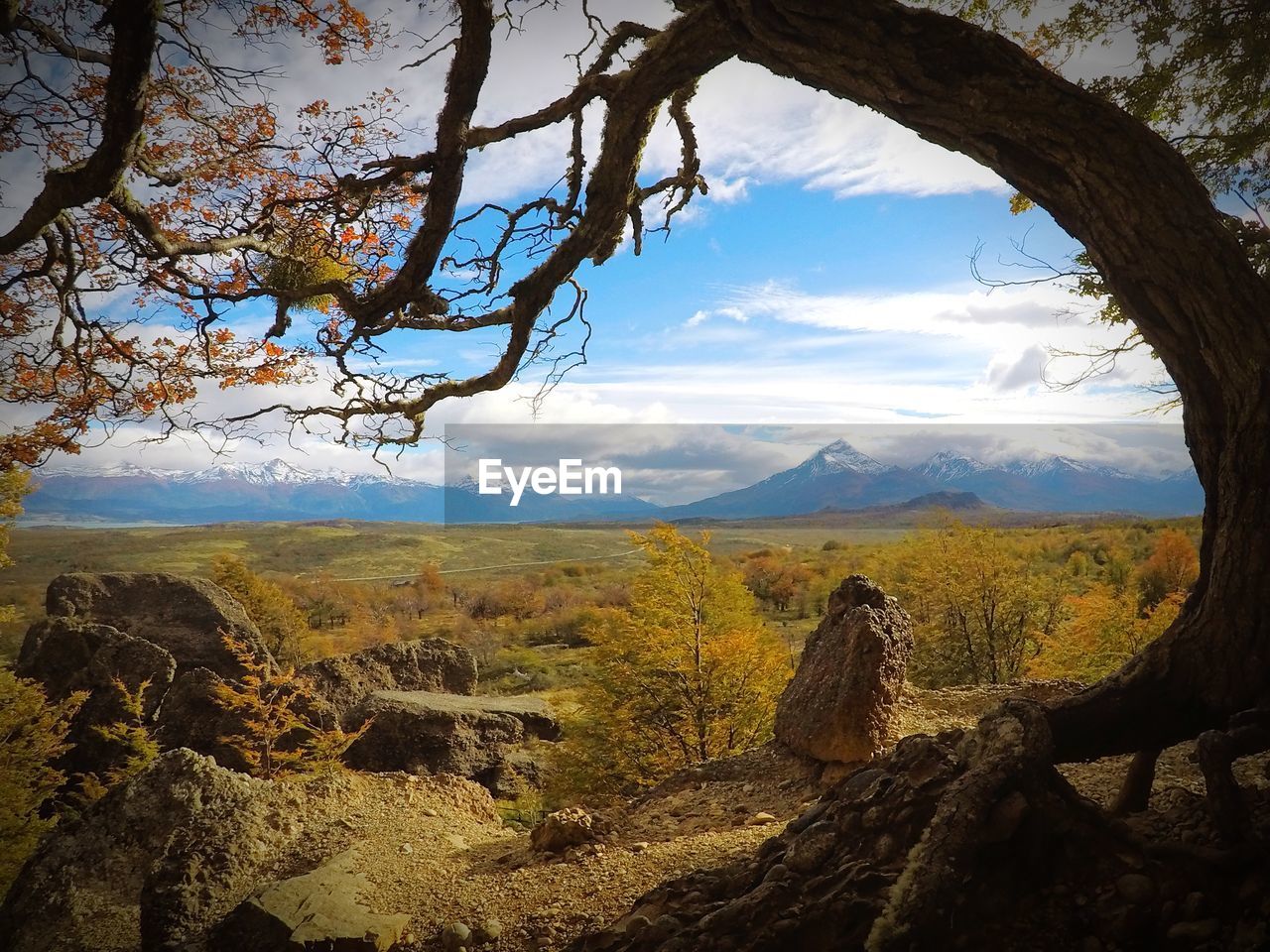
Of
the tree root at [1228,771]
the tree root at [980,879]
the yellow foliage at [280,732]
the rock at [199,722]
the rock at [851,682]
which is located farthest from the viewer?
the rock at [199,722]

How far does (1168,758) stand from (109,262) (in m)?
10.5

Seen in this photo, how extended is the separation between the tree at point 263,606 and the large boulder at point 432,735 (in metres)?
16.1

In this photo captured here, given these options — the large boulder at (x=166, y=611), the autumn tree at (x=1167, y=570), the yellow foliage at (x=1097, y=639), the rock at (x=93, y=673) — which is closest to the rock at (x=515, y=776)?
the large boulder at (x=166, y=611)

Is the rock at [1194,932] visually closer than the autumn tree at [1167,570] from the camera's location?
Yes

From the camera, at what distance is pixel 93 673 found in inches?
571

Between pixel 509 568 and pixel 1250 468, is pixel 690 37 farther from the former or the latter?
pixel 509 568

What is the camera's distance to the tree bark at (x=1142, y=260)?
3244 millimetres

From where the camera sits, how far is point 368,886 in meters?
5.52

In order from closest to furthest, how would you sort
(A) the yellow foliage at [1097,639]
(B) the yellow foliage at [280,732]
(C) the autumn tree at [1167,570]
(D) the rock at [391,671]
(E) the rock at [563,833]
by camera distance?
(E) the rock at [563,833] < (B) the yellow foliage at [280,732] < (D) the rock at [391,671] < (A) the yellow foliage at [1097,639] < (C) the autumn tree at [1167,570]

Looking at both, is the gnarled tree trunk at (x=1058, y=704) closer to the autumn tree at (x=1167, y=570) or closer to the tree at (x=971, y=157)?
the tree at (x=971, y=157)

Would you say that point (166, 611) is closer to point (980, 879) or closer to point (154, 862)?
point (154, 862)

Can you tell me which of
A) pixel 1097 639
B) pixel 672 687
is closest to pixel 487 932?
pixel 672 687

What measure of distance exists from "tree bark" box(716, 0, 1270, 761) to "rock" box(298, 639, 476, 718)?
13.7 metres

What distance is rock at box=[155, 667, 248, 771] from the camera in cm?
1304
